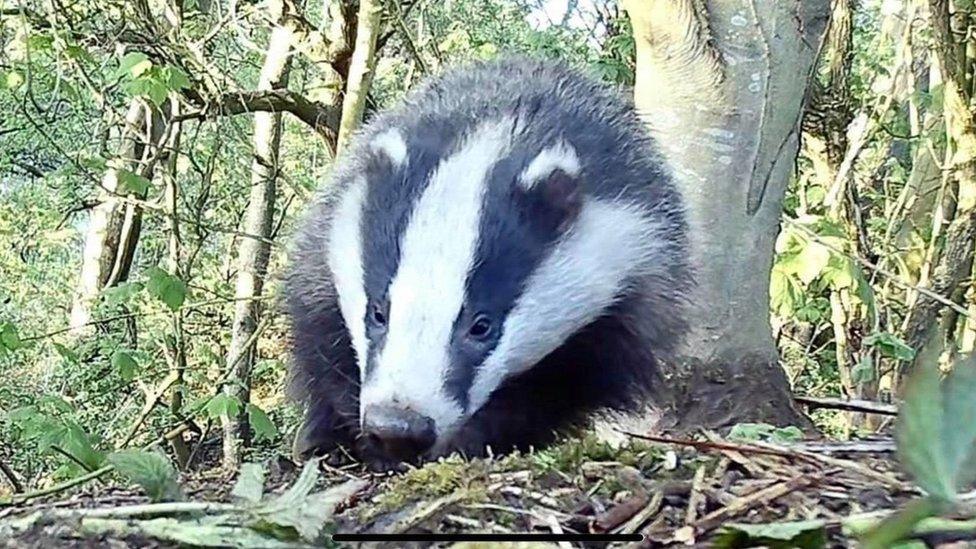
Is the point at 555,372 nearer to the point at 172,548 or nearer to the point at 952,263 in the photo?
the point at 172,548

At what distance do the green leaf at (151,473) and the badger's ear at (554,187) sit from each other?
145 cm

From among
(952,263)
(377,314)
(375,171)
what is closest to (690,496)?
(377,314)

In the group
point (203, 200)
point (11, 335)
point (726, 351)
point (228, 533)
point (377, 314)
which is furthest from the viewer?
point (203, 200)

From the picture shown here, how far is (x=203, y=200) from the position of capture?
20.0ft

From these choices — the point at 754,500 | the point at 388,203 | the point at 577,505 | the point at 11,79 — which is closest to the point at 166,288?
the point at 11,79

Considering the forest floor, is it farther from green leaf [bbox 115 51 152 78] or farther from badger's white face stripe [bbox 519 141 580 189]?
green leaf [bbox 115 51 152 78]

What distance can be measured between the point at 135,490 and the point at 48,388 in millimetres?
6645

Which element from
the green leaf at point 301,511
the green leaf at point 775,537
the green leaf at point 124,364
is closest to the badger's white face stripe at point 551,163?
the green leaf at point 301,511

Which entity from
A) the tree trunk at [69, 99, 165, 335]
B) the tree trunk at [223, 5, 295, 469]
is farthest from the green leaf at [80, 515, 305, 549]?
the tree trunk at [69, 99, 165, 335]

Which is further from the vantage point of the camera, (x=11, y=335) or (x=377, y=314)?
(x=11, y=335)

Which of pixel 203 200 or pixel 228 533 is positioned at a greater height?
pixel 203 200

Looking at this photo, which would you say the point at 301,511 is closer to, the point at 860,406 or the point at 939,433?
the point at 939,433

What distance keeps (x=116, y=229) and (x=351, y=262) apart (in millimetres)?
6458

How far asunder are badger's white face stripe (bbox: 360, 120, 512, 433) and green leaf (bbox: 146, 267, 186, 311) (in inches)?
86.4
